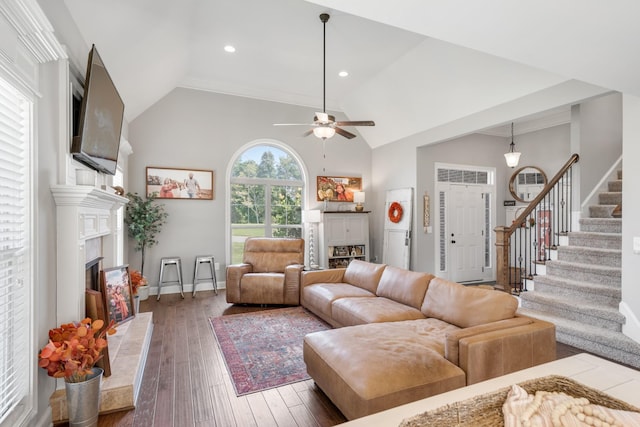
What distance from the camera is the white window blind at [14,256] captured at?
1637 mm

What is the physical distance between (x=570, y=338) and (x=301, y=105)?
5577 mm

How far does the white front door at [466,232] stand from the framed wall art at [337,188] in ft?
6.41

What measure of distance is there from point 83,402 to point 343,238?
16.2ft

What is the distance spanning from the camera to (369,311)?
311 centimetres

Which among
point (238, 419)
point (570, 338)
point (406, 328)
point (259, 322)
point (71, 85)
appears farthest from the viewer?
point (259, 322)

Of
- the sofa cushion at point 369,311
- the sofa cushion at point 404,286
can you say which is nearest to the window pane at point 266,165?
the sofa cushion at point 404,286

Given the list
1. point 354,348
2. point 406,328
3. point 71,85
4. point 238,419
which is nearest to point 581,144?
point 406,328

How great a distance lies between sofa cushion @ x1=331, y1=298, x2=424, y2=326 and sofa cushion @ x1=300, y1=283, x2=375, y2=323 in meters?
0.16

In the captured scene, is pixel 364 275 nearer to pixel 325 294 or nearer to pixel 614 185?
pixel 325 294

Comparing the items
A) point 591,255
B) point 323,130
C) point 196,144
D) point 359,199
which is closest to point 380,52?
point 323,130

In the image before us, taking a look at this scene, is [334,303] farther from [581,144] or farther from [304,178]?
[581,144]

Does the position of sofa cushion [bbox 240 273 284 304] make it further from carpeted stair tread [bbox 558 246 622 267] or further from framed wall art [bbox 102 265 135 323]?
carpeted stair tread [bbox 558 246 622 267]

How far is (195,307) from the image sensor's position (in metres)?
4.76

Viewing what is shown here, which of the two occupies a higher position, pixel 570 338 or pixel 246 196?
pixel 246 196
